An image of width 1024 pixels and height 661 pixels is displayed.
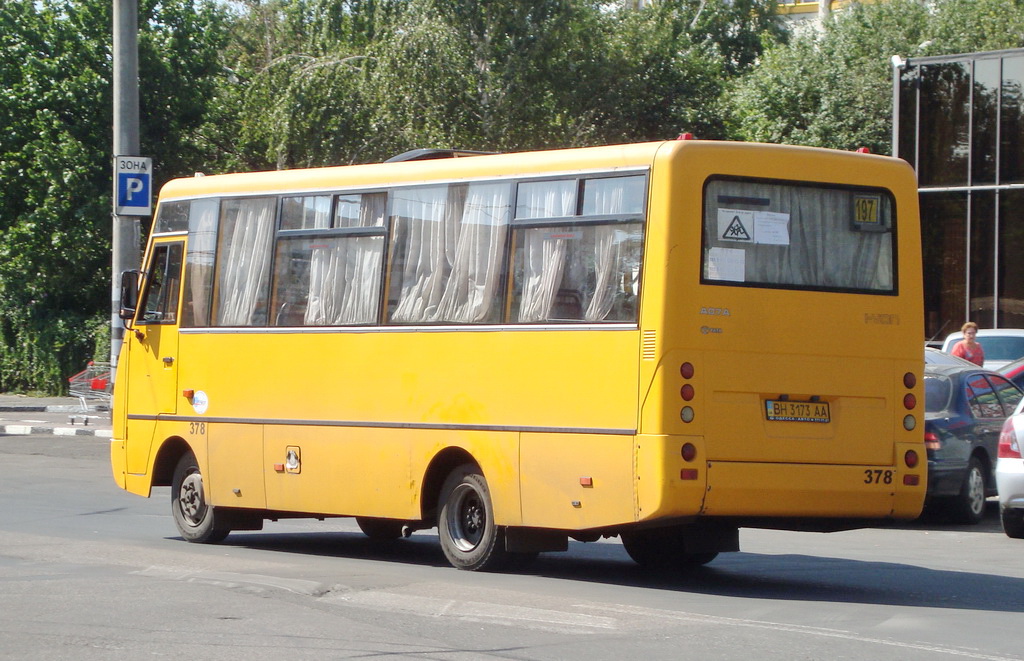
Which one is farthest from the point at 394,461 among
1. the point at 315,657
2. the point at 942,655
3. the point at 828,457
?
the point at 942,655

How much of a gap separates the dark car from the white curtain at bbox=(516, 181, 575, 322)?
5.91 metres

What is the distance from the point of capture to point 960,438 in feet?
48.7

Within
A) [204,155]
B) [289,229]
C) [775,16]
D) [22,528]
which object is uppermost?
[775,16]

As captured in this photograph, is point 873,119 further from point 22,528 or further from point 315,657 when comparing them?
point 315,657

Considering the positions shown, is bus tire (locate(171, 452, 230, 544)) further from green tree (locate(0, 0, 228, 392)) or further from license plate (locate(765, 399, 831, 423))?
green tree (locate(0, 0, 228, 392))

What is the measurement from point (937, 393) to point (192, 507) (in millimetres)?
7459

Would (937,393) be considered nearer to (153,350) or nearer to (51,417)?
(153,350)

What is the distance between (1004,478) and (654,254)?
536 centimetres

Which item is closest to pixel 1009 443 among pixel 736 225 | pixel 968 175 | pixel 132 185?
pixel 736 225

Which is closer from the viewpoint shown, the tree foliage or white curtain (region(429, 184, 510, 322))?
white curtain (region(429, 184, 510, 322))

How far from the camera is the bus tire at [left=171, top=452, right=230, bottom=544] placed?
12914 millimetres

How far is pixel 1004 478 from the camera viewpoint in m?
13.3

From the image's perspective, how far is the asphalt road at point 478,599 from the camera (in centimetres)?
753

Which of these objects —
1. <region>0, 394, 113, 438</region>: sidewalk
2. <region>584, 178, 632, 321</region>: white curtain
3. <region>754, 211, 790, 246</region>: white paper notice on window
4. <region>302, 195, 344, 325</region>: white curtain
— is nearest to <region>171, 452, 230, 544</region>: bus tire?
<region>302, 195, 344, 325</region>: white curtain
